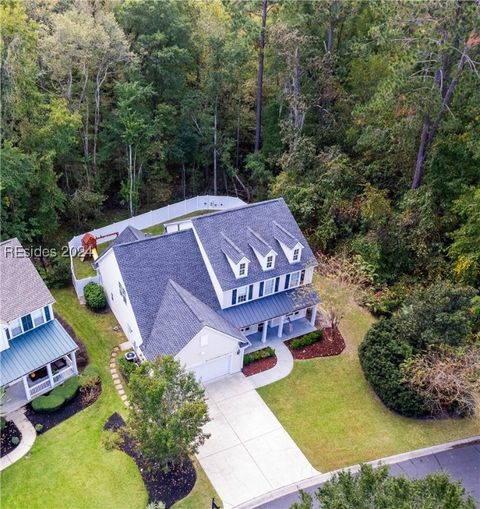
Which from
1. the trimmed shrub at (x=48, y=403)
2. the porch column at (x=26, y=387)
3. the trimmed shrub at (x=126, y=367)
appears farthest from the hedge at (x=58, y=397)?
the trimmed shrub at (x=126, y=367)

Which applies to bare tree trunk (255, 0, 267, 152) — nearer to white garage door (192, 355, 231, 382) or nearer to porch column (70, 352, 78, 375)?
white garage door (192, 355, 231, 382)

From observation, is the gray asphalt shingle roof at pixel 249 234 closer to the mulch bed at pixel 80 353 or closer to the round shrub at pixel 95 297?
the round shrub at pixel 95 297

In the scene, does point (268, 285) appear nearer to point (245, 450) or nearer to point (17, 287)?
point (245, 450)

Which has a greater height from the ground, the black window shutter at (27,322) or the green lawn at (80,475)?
the black window shutter at (27,322)

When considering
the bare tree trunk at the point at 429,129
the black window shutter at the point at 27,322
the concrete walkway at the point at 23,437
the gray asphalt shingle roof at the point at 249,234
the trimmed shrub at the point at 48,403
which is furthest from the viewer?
the gray asphalt shingle roof at the point at 249,234

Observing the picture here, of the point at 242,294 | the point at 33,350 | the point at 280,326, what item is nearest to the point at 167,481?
the point at 33,350

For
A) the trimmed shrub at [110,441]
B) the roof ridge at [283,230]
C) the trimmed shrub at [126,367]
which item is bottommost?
the trimmed shrub at [126,367]

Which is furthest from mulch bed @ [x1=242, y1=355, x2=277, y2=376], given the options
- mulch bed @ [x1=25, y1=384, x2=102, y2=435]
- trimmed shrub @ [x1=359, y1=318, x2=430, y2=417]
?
mulch bed @ [x1=25, y1=384, x2=102, y2=435]
